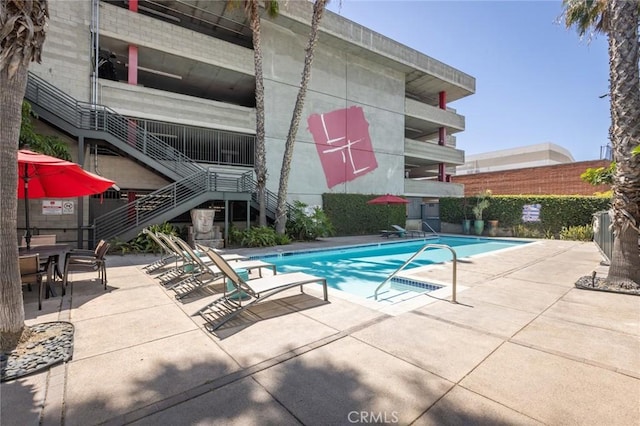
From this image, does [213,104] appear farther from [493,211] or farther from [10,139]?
[493,211]

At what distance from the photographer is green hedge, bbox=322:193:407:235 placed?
1744 cm

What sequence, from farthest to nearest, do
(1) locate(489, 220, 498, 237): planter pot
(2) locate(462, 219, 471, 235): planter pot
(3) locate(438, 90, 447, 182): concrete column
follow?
(3) locate(438, 90, 447, 182): concrete column → (2) locate(462, 219, 471, 235): planter pot → (1) locate(489, 220, 498, 237): planter pot

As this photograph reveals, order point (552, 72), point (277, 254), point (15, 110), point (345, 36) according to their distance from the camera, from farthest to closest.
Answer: point (345, 36), point (552, 72), point (277, 254), point (15, 110)

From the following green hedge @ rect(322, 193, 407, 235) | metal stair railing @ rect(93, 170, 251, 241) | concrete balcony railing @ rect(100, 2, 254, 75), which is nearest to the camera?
metal stair railing @ rect(93, 170, 251, 241)

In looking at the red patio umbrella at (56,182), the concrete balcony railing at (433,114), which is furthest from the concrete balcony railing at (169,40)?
the concrete balcony railing at (433,114)

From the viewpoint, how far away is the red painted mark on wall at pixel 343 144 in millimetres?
17516

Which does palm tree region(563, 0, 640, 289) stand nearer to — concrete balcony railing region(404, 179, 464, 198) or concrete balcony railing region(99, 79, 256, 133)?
concrete balcony railing region(99, 79, 256, 133)

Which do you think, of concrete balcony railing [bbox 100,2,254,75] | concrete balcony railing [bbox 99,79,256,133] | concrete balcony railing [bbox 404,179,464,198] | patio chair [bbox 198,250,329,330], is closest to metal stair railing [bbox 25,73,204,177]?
concrete balcony railing [bbox 99,79,256,133]

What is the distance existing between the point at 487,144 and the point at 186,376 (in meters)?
59.8

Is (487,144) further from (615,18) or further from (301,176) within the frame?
(615,18)

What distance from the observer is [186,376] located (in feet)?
8.84

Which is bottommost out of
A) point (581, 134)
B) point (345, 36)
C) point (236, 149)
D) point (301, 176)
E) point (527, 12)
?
point (301, 176)

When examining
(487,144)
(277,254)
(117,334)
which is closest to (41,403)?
(117,334)

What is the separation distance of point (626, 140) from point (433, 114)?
18.8m
